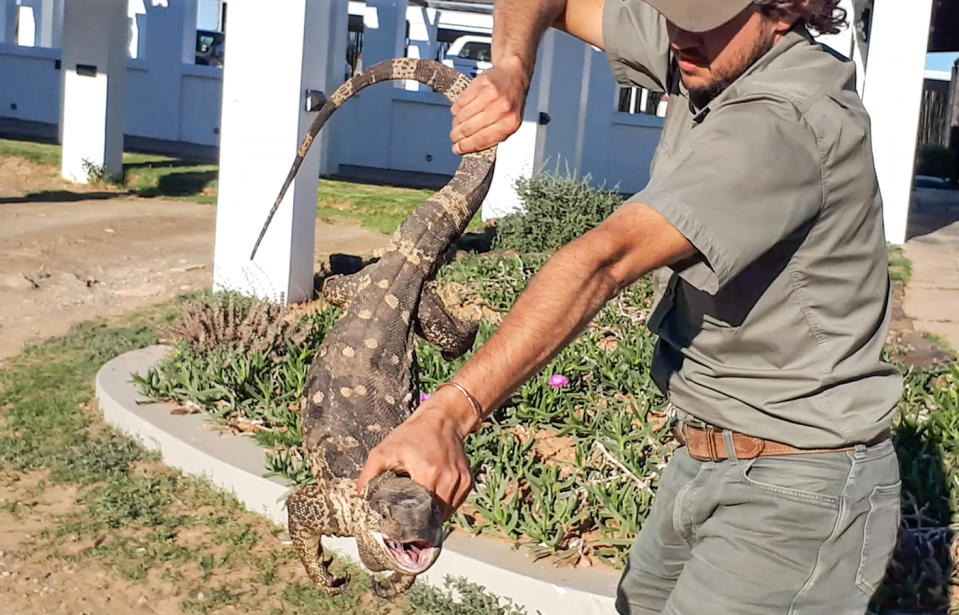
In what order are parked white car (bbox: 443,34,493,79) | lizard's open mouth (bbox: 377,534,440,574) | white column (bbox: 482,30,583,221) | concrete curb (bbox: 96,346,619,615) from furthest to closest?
parked white car (bbox: 443,34,493,79) → white column (bbox: 482,30,583,221) → concrete curb (bbox: 96,346,619,615) → lizard's open mouth (bbox: 377,534,440,574)

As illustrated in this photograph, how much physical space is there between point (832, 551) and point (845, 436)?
278mm

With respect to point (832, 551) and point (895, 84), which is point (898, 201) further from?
point (832, 551)

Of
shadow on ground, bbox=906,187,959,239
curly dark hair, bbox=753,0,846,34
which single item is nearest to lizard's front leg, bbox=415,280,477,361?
curly dark hair, bbox=753,0,846,34

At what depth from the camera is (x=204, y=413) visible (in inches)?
256

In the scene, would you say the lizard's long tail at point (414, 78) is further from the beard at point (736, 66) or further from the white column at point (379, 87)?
the white column at point (379, 87)

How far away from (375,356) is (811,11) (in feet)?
4.74

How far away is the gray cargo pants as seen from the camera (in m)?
2.80

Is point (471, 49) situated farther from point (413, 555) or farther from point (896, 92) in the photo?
point (413, 555)

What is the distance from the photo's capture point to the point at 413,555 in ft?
6.94

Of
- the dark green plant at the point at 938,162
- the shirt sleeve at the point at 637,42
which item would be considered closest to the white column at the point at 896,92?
the shirt sleeve at the point at 637,42

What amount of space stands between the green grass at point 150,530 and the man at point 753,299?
6.42ft

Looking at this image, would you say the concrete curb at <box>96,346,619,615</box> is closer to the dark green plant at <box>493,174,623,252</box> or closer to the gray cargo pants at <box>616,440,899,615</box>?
the gray cargo pants at <box>616,440,899,615</box>

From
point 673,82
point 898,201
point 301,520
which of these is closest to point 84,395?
point 301,520

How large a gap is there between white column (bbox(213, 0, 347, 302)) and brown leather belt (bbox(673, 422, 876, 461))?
5.90 metres
